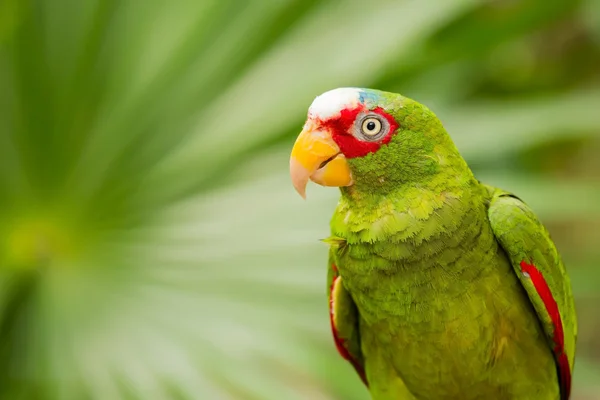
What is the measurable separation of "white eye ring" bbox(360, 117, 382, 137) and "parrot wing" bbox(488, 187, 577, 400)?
0.60ft

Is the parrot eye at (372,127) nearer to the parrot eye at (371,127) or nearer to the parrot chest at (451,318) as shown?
the parrot eye at (371,127)

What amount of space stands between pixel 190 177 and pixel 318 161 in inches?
17.4

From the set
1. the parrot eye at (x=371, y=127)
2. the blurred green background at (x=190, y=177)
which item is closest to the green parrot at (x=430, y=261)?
the parrot eye at (x=371, y=127)

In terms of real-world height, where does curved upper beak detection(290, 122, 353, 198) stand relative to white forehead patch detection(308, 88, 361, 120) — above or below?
below

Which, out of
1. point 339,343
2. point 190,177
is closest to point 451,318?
point 339,343

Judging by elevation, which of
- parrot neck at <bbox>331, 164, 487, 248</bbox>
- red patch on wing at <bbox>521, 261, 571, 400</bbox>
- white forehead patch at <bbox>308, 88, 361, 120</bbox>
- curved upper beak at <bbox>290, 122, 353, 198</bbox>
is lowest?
red patch on wing at <bbox>521, 261, 571, 400</bbox>

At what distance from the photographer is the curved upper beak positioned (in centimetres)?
73

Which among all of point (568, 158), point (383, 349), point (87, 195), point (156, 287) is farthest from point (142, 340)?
point (568, 158)

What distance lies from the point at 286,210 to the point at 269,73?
0.23m

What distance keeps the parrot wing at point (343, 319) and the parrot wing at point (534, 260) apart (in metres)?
0.21

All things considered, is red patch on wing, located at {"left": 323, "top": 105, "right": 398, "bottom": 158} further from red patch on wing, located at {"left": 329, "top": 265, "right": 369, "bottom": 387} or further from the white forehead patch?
red patch on wing, located at {"left": 329, "top": 265, "right": 369, "bottom": 387}

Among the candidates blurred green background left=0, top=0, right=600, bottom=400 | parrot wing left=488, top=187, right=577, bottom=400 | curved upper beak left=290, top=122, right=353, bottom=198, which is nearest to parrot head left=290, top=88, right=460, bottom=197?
curved upper beak left=290, top=122, right=353, bottom=198

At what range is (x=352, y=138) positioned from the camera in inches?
28.7

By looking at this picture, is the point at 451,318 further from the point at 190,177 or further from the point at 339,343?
the point at 190,177
